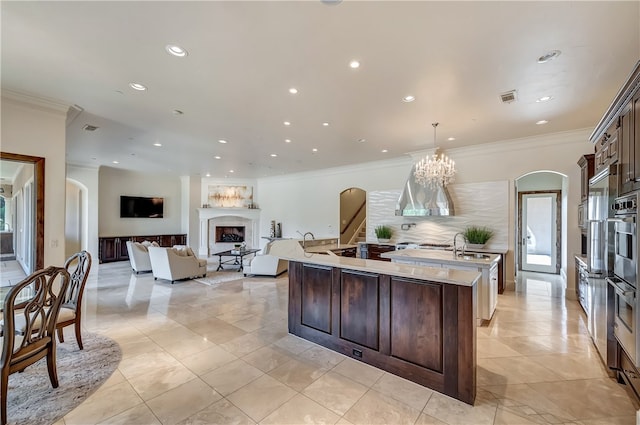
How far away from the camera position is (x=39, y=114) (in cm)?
377

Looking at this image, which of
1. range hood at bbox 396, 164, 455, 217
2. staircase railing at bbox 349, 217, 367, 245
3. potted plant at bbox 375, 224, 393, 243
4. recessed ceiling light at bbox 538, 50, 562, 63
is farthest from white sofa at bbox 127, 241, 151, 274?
recessed ceiling light at bbox 538, 50, 562, 63

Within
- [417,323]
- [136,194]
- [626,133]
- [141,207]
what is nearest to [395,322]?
[417,323]

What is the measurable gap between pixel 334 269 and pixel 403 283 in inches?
31.5

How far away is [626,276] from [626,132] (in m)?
1.24

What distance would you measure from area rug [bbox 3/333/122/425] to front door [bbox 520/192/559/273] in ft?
30.7

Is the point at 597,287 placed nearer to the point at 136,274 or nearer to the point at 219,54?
the point at 219,54

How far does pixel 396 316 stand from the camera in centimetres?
259

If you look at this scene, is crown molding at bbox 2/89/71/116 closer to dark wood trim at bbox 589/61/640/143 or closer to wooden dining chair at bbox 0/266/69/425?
wooden dining chair at bbox 0/266/69/425

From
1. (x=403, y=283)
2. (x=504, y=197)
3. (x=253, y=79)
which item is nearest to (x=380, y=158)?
(x=504, y=197)

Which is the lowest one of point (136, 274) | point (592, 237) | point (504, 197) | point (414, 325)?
point (136, 274)

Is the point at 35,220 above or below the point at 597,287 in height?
above

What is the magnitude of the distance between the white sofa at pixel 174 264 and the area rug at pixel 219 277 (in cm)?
29

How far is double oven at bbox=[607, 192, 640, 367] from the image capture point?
2.06 m

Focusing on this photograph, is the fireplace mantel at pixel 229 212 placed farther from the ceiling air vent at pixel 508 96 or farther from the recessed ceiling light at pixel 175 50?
the ceiling air vent at pixel 508 96
